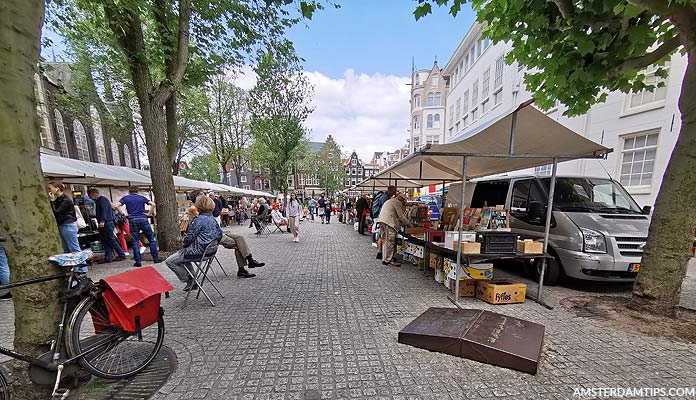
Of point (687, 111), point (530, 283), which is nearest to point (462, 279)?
point (530, 283)

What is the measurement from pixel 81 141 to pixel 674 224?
33365 millimetres

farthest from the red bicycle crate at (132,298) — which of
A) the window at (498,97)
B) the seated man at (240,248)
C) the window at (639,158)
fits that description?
the window at (498,97)

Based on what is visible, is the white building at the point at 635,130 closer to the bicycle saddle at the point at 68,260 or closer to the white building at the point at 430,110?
the bicycle saddle at the point at 68,260

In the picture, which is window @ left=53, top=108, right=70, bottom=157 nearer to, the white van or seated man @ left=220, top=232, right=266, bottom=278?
seated man @ left=220, top=232, right=266, bottom=278

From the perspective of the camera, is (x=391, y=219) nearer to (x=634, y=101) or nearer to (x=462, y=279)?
(x=462, y=279)

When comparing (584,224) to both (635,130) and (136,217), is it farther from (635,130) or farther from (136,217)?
(136,217)

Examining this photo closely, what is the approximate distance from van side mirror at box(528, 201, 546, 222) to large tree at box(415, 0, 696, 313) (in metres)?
1.47

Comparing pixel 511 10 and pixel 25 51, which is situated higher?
pixel 511 10

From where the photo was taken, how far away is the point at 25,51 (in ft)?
6.49

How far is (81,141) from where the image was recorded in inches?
888

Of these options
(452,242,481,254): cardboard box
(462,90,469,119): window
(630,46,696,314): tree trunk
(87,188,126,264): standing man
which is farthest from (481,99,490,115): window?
(87,188,126,264): standing man

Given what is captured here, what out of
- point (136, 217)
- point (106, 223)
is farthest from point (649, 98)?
point (106, 223)

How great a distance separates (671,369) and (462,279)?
2176 millimetres

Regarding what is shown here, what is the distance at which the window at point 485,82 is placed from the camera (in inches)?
696
